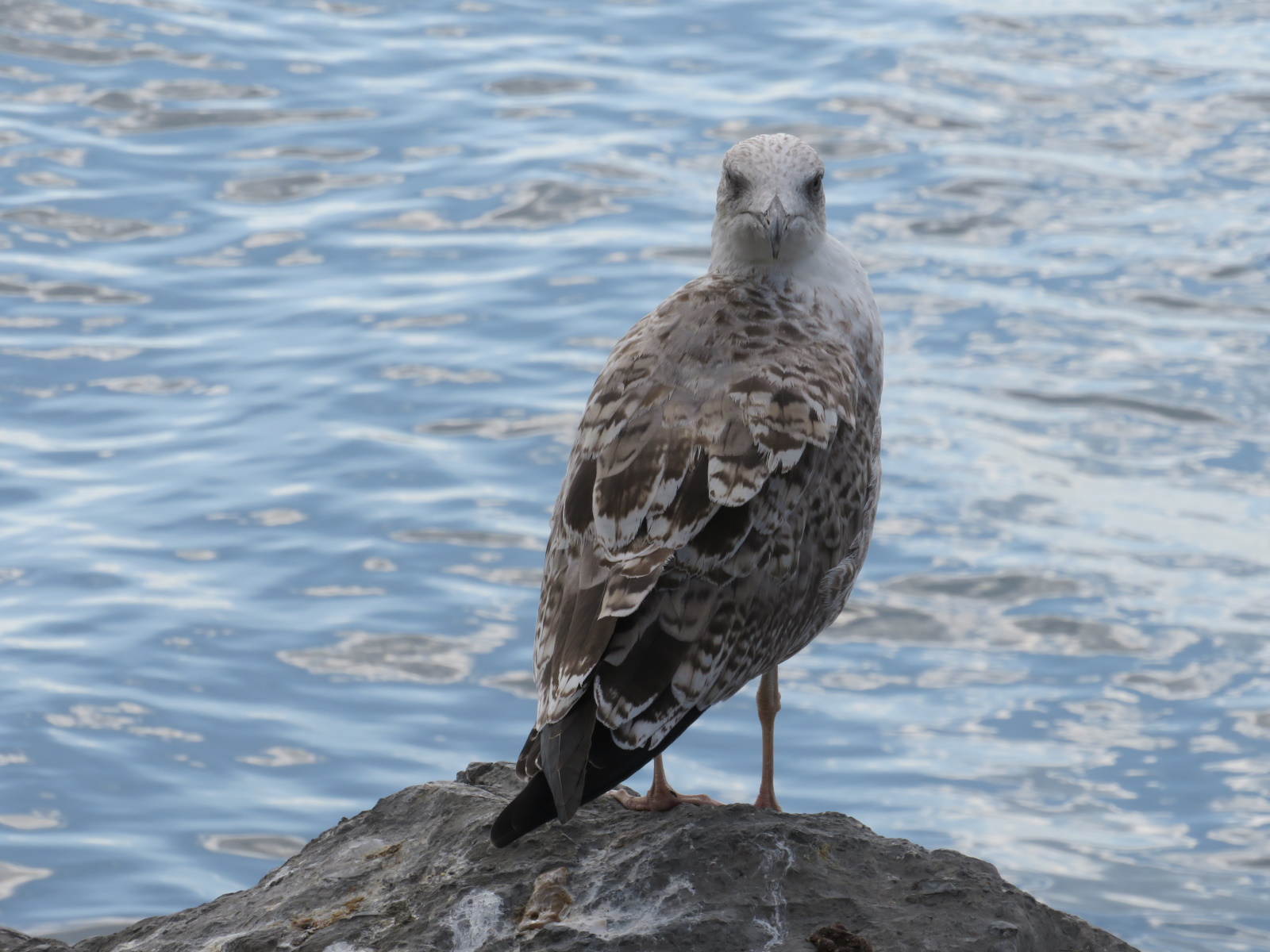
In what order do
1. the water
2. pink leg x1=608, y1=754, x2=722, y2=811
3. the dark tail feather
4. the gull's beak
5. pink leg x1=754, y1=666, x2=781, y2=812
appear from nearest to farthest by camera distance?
1. the dark tail feather
2. pink leg x1=608, y1=754, x2=722, y2=811
3. the gull's beak
4. pink leg x1=754, y1=666, x2=781, y2=812
5. the water

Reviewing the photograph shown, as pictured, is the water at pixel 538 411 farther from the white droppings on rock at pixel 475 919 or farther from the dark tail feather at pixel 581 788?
the dark tail feather at pixel 581 788

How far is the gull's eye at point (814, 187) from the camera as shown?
5.59 m

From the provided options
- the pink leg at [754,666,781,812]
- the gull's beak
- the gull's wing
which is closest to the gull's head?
the gull's beak

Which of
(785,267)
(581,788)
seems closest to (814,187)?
(785,267)

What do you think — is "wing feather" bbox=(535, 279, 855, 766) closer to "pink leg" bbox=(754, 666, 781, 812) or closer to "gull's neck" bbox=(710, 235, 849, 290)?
"gull's neck" bbox=(710, 235, 849, 290)

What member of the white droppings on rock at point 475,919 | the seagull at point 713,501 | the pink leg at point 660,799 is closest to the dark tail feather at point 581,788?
the seagull at point 713,501

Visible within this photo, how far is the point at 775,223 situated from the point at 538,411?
25.0 feet

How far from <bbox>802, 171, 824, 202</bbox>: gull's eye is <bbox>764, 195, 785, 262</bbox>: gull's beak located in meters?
0.22

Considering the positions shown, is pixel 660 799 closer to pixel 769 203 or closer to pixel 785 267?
pixel 785 267

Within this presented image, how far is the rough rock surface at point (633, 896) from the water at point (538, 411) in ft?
13.2

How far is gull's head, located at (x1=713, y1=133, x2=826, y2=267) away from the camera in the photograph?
542cm

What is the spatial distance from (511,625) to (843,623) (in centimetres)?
220

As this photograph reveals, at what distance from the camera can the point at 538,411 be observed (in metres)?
12.9

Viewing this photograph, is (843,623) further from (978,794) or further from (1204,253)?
(1204,253)
